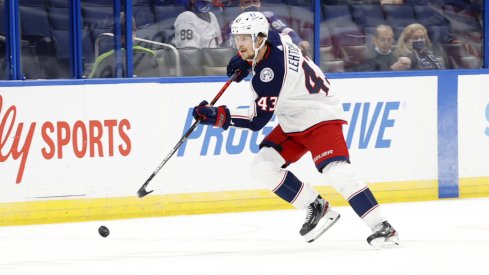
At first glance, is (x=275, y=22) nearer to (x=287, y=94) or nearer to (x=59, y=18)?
(x=59, y=18)

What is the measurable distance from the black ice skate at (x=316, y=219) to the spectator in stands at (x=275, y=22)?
5.98ft

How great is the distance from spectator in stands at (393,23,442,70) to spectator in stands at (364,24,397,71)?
0.17 feet

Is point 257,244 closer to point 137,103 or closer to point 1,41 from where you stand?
point 137,103

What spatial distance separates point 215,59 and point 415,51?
58.8 inches

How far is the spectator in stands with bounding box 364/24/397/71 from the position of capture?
8.88 metres

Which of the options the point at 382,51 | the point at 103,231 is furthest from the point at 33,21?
the point at 382,51

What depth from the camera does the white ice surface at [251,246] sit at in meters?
6.27

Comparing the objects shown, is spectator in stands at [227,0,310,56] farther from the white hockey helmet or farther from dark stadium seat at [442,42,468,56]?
the white hockey helmet

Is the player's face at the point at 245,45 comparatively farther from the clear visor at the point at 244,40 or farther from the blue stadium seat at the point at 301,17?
the blue stadium seat at the point at 301,17

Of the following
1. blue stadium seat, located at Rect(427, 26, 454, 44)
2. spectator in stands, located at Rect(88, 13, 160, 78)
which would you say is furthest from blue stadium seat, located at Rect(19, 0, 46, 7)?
blue stadium seat, located at Rect(427, 26, 454, 44)

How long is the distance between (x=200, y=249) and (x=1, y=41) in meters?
1.86

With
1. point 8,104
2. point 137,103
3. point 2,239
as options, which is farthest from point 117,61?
point 2,239

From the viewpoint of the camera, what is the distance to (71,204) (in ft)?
26.0

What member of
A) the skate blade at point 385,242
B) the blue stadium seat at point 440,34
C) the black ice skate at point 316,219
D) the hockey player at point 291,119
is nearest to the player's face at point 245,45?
the hockey player at point 291,119
